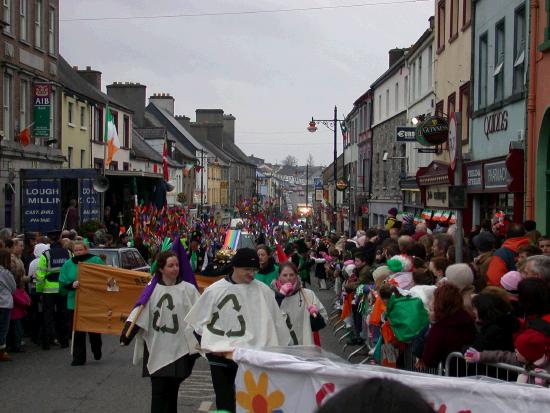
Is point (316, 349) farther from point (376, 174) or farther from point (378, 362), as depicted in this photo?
point (376, 174)

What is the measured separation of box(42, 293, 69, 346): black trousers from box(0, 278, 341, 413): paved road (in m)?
0.40

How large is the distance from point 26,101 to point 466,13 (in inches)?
610

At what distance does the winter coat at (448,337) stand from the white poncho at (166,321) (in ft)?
7.00

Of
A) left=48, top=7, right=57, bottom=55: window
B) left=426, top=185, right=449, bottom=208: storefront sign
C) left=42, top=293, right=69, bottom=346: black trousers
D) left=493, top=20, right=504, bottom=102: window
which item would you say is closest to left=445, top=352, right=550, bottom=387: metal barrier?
left=42, top=293, right=69, bottom=346: black trousers

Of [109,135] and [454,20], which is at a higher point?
[454,20]

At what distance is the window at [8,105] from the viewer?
27500 millimetres

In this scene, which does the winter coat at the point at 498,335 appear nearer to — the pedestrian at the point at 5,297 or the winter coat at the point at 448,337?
the winter coat at the point at 448,337

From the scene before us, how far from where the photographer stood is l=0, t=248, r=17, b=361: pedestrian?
39.2 feet

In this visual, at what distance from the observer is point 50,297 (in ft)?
43.7

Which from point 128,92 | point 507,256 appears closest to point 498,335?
point 507,256

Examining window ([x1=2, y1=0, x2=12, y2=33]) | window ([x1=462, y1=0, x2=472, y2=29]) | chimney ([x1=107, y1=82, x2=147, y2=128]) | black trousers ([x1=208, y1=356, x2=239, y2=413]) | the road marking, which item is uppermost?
chimney ([x1=107, y1=82, x2=147, y2=128])

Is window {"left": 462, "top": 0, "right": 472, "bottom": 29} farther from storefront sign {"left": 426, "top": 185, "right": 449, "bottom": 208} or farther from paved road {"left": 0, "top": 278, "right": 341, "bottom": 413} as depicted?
paved road {"left": 0, "top": 278, "right": 341, "bottom": 413}

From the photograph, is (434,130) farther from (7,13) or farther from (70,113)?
(70,113)

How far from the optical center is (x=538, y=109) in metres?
15.5
